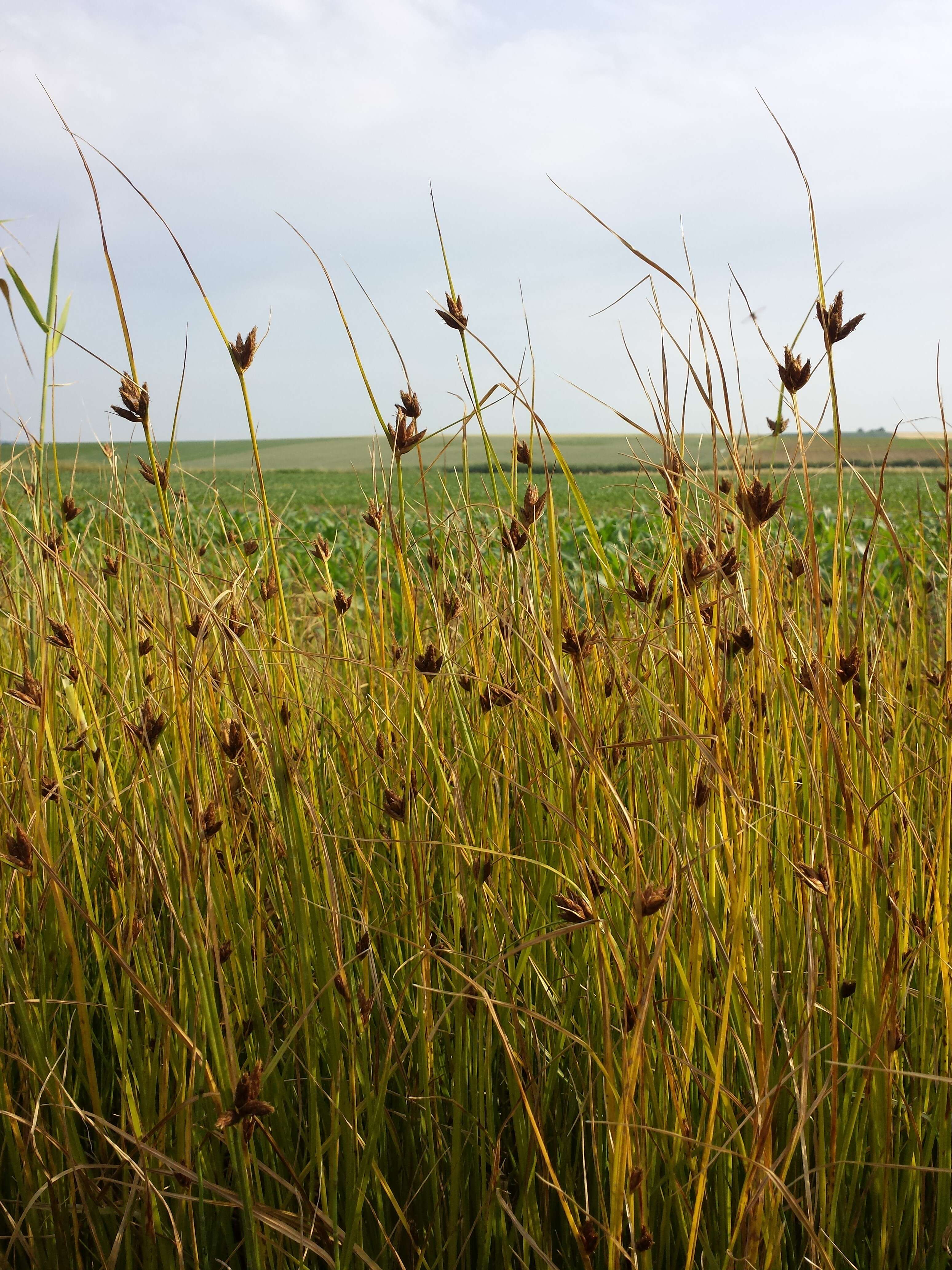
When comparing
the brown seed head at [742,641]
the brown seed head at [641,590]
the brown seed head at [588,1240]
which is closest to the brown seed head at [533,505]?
the brown seed head at [641,590]

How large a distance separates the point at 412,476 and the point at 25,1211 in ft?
96.0

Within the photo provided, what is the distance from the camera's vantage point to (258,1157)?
108 centimetres

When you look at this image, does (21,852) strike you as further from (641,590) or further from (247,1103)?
(641,590)

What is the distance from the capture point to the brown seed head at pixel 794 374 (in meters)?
1.00

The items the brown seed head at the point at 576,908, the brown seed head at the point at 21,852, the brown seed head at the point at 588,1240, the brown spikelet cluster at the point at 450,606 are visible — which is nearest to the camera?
the brown seed head at the point at 576,908

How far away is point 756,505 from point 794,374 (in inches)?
7.8

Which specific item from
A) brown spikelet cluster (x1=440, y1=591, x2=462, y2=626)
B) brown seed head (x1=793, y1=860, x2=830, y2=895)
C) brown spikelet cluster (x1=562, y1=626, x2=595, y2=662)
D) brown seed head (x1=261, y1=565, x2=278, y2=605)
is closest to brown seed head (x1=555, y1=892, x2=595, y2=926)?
brown seed head (x1=793, y1=860, x2=830, y2=895)

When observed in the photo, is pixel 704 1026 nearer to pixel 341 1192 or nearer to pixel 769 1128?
pixel 769 1128

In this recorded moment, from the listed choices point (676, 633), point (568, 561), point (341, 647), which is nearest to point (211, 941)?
point (676, 633)

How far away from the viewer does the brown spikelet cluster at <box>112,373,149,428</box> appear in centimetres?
94

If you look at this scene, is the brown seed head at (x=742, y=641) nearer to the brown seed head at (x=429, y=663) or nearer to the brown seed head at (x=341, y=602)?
Answer: the brown seed head at (x=429, y=663)

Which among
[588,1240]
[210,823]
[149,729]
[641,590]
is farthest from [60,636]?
[588,1240]

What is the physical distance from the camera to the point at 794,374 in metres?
1.01

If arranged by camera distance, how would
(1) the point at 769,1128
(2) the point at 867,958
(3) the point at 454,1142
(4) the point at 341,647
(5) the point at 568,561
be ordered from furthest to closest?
1. (5) the point at 568,561
2. (4) the point at 341,647
3. (2) the point at 867,958
4. (3) the point at 454,1142
5. (1) the point at 769,1128
